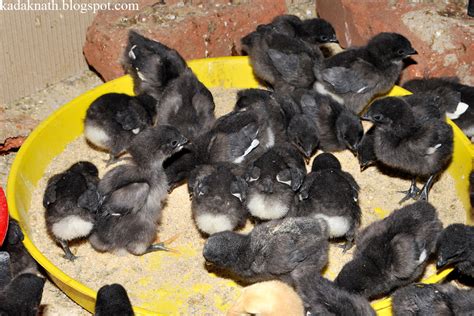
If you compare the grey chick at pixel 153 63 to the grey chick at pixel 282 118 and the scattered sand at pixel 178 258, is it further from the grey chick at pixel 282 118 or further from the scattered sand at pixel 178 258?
the scattered sand at pixel 178 258

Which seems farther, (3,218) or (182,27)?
(182,27)

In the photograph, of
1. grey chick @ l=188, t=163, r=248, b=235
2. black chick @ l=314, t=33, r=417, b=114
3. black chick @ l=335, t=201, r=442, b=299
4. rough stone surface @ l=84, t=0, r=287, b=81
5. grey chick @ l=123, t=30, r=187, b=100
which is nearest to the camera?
black chick @ l=335, t=201, r=442, b=299

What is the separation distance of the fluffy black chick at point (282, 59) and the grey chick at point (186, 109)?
0.58 metres

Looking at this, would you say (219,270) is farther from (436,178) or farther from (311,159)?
(436,178)

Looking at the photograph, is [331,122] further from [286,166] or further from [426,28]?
[426,28]

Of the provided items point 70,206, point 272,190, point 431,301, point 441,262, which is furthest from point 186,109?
point 431,301

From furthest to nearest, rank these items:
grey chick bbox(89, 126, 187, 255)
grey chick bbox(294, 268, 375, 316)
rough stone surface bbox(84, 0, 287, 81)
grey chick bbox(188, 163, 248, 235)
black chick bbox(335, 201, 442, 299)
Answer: rough stone surface bbox(84, 0, 287, 81) → grey chick bbox(188, 163, 248, 235) → grey chick bbox(89, 126, 187, 255) → black chick bbox(335, 201, 442, 299) → grey chick bbox(294, 268, 375, 316)

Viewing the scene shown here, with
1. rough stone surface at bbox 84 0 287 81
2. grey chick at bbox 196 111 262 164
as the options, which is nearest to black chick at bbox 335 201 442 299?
grey chick at bbox 196 111 262 164

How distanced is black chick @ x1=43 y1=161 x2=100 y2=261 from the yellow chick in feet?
3.26

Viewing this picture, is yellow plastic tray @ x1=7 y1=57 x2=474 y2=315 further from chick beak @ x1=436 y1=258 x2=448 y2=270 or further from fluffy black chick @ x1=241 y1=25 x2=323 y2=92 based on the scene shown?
fluffy black chick @ x1=241 y1=25 x2=323 y2=92

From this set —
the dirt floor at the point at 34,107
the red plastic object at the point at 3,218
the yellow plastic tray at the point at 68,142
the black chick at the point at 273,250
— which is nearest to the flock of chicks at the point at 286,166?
the black chick at the point at 273,250

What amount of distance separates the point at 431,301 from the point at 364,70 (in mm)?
1853

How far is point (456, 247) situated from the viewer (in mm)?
4539

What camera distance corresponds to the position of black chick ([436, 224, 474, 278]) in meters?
4.54
